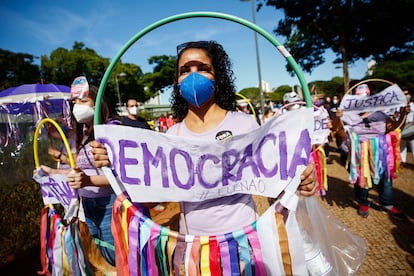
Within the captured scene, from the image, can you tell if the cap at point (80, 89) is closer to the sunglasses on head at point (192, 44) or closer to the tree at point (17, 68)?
the sunglasses on head at point (192, 44)

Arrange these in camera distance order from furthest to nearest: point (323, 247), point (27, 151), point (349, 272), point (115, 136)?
point (27, 151) < point (349, 272) < point (323, 247) < point (115, 136)

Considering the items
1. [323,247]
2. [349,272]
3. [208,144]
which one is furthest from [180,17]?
[349,272]

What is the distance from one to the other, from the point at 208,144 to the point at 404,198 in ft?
16.4

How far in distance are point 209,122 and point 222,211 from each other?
531 mm

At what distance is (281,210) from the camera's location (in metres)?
1.18

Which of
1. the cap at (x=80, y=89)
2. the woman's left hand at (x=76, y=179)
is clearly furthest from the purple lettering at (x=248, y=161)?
the cap at (x=80, y=89)

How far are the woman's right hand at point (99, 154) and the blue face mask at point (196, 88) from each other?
21.9 inches

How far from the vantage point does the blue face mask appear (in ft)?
4.65

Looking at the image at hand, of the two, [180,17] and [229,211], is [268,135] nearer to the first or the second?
[229,211]

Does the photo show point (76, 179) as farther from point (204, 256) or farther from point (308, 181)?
point (308, 181)

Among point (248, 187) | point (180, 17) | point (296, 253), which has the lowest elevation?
point (296, 253)

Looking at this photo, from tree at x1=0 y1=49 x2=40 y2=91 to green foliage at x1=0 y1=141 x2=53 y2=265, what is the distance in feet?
81.4

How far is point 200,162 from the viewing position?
1279 mm

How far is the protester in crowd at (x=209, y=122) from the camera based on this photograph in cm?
133
